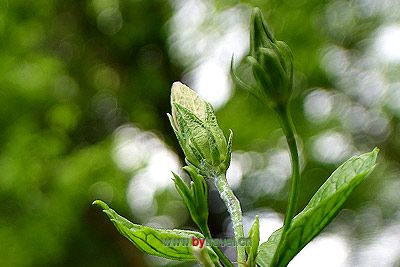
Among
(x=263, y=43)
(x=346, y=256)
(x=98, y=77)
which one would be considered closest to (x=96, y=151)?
(x=98, y=77)

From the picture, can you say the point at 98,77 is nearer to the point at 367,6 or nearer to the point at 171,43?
the point at 171,43

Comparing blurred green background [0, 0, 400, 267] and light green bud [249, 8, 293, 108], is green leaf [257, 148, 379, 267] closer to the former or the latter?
light green bud [249, 8, 293, 108]

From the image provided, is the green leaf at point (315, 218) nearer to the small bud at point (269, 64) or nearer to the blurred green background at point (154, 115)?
the small bud at point (269, 64)

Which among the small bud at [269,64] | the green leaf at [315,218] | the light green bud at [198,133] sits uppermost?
the small bud at [269,64]

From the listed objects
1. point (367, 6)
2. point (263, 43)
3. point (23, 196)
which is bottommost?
point (23, 196)

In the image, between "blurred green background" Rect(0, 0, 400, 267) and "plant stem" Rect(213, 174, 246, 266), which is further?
"blurred green background" Rect(0, 0, 400, 267)

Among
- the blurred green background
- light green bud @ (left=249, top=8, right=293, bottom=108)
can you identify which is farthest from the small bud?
the blurred green background

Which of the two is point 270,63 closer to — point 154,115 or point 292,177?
point 292,177

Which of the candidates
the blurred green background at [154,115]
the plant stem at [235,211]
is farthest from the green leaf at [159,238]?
the blurred green background at [154,115]
